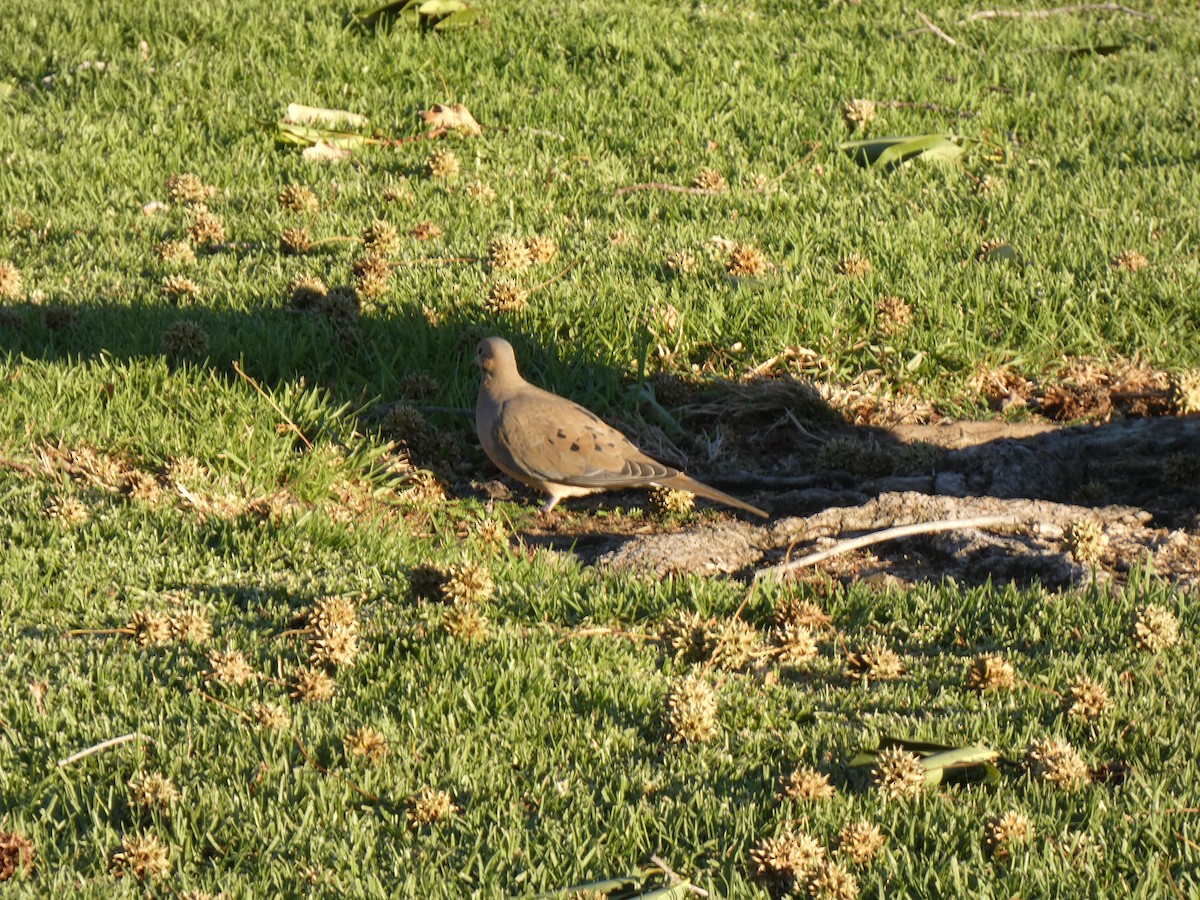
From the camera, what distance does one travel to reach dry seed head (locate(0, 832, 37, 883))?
3.37 m

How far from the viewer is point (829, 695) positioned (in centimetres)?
423

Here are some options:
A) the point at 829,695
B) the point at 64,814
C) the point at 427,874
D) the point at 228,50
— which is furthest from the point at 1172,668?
the point at 228,50

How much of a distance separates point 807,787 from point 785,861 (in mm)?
300

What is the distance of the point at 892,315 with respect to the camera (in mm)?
6840

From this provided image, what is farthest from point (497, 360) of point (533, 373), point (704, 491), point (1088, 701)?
point (1088, 701)

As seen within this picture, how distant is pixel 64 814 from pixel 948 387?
15.1 ft

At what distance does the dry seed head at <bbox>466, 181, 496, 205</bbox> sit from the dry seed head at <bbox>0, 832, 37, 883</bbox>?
17.6ft

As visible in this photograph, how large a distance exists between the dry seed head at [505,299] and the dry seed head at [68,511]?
7.96 ft

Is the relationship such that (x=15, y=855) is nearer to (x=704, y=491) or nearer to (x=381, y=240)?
(x=704, y=491)

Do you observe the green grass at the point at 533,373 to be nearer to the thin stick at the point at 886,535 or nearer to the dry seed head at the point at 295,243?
the dry seed head at the point at 295,243

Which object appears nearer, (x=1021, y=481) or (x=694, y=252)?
(x=1021, y=481)

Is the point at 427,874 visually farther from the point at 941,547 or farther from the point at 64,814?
the point at 941,547

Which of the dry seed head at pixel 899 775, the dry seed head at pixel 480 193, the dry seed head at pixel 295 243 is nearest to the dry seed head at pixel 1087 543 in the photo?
the dry seed head at pixel 899 775

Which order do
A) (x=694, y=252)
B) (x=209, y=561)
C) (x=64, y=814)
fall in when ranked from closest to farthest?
(x=64, y=814)
(x=209, y=561)
(x=694, y=252)
